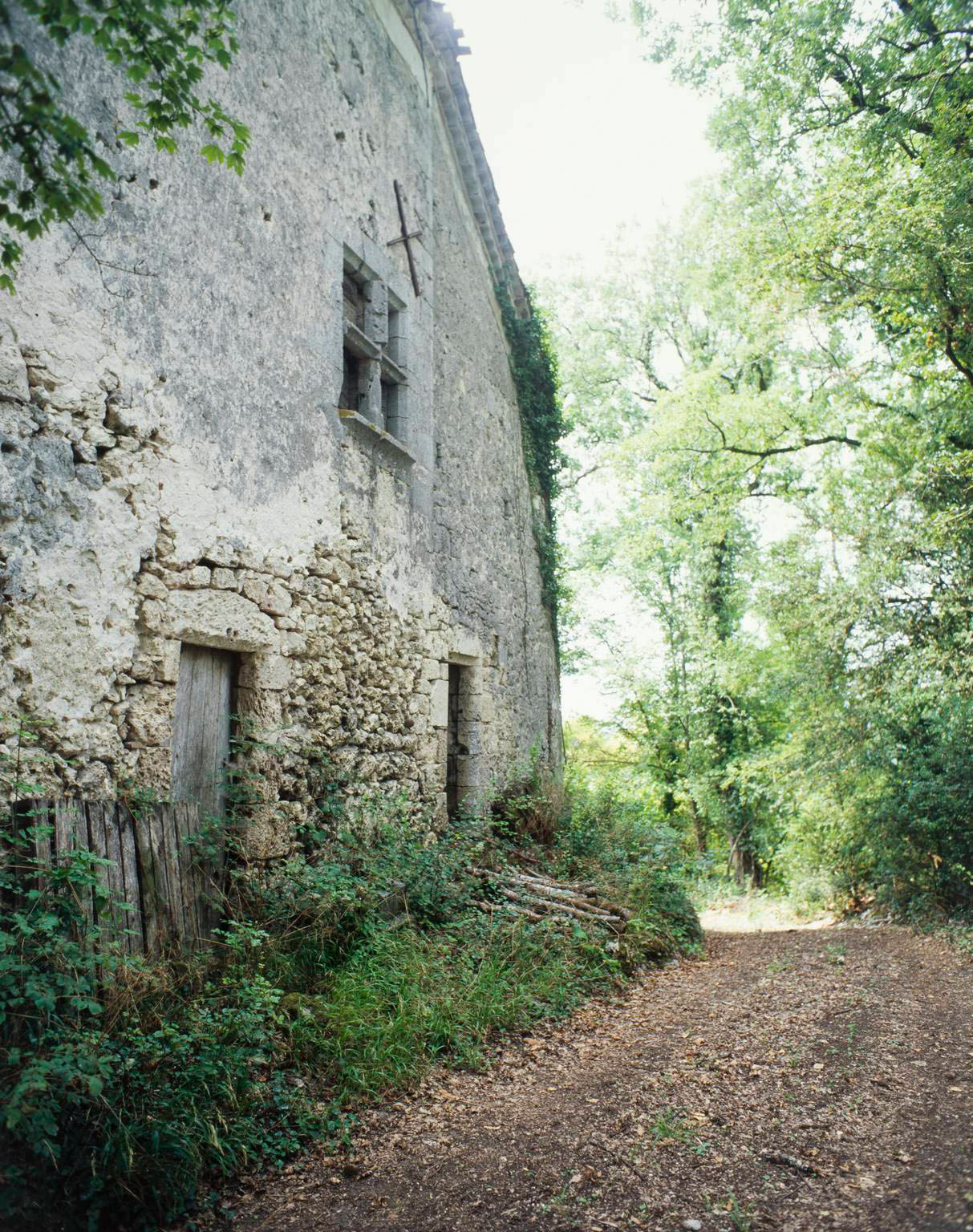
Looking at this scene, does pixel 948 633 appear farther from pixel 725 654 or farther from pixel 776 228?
pixel 725 654

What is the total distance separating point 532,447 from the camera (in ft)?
36.9

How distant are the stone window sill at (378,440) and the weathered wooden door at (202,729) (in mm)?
2110

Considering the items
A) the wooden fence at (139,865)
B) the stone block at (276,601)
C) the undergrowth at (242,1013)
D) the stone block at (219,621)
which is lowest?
the undergrowth at (242,1013)

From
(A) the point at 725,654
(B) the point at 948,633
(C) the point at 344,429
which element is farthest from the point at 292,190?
(A) the point at 725,654

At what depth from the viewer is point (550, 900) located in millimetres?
6988

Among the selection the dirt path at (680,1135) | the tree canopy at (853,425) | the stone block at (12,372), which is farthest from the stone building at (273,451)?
the tree canopy at (853,425)

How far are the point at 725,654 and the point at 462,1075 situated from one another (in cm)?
1334

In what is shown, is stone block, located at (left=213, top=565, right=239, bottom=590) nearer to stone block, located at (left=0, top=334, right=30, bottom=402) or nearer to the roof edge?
stone block, located at (left=0, top=334, right=30, bottom=402)

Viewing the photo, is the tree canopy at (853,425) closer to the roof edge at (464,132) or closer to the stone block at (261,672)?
the roof edge at (464,132)

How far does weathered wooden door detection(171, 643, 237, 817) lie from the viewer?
4816 millimetres

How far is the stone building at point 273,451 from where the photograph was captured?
4047 millimetres

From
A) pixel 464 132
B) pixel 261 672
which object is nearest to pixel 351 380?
pixel 261 672

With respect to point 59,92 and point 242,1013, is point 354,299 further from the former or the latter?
point 242,1013

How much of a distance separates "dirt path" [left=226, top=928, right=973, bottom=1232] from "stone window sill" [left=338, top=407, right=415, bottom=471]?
14.2 feet
